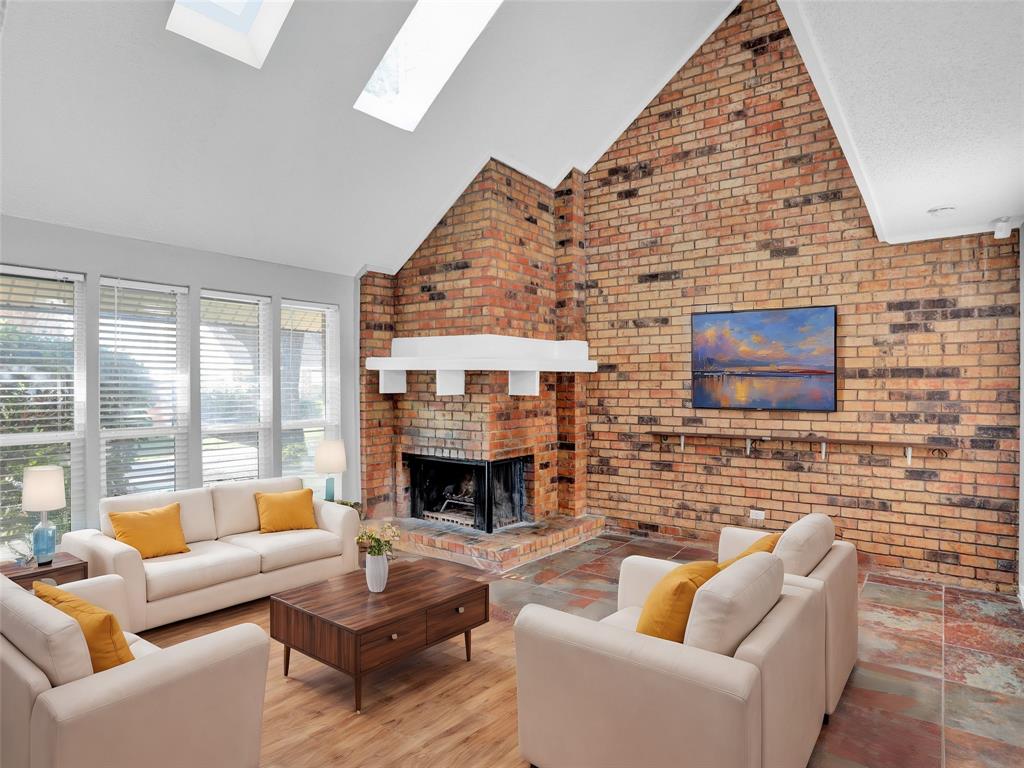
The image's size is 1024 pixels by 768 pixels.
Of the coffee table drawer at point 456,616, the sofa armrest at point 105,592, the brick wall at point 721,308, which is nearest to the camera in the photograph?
the sofa armrest at point 105,592

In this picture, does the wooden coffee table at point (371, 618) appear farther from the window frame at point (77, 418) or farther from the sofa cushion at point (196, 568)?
the window frame at point (77, 418)

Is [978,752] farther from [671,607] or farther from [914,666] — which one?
[671,607]

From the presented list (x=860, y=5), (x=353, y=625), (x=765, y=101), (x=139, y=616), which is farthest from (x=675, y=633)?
(x=765, y=101)

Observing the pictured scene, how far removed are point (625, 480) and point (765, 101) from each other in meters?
3.54

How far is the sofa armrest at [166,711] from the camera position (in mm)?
1846

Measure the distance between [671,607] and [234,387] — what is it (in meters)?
4.07

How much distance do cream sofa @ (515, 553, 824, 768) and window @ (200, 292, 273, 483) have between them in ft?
11.5

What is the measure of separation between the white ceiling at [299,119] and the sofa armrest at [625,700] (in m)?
3.46

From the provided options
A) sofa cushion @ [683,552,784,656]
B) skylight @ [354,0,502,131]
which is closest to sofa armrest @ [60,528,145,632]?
sofa cushion @ [683,552,784,656]

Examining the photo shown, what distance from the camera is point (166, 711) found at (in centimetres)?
204

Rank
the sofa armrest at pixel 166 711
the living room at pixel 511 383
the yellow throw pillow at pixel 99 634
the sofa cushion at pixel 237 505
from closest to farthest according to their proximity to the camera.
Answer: the sofa armrest at pixel 166 711, the yellow throw pillow at pixel 99 634, the living room at pixel 511 383, the sofa cushion at pixel 237 505

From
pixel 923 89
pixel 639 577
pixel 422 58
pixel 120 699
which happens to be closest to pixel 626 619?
pixel 639 577

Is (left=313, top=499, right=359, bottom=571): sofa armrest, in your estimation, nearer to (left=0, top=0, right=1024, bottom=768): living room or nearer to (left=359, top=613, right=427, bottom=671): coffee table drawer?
(left=0, top=0, right=1024, bottom=768): living room

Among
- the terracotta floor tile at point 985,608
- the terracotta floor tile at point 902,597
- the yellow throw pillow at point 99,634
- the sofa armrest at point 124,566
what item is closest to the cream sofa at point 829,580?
the terracotta floor tile at point 902,597
